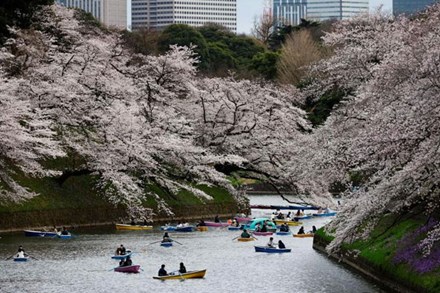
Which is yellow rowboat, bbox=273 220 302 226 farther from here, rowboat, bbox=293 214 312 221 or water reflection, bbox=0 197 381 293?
water reflection, bbox=0 197 381 293

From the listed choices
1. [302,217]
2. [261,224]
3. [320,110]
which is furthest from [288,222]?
[320,110]

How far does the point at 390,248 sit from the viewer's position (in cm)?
3584

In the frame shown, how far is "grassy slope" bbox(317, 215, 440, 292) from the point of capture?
3142 cm

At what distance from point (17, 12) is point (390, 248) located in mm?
34875

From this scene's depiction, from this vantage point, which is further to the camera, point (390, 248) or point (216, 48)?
point (216, 48)

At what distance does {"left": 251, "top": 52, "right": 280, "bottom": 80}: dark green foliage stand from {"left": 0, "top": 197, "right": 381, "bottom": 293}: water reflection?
2048 inches

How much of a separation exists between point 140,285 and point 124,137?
21.7m

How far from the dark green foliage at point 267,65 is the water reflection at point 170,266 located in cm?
5203

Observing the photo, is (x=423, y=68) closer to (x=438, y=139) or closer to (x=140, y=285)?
(x=438, y=139)

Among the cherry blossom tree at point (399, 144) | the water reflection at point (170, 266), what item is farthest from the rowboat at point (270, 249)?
the cherry blossom tree at point (399, 144)

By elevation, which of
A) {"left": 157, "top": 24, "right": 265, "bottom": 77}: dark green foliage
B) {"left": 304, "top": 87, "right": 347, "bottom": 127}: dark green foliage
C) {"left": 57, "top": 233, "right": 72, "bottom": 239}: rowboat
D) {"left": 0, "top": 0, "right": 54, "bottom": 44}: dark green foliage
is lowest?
{"left": 57, "top": 233, "right": 72, "bottom": 239}: rowboat

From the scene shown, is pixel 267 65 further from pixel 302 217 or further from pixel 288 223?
pixel 288 223

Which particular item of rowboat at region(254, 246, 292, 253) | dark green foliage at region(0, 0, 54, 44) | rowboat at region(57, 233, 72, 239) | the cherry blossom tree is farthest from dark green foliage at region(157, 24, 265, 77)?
the cherry blossom tree

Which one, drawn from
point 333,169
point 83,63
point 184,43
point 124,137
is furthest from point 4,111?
point 184,43
